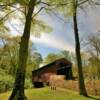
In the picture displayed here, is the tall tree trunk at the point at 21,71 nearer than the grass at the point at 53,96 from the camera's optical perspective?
Yes

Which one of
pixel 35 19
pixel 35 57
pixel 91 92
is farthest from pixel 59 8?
pixel 35 57

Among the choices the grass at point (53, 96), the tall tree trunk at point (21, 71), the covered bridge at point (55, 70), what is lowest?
the grass at point (53, 96)

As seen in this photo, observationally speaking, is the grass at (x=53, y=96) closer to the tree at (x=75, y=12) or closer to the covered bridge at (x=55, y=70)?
the tree at (x=75, y=12)

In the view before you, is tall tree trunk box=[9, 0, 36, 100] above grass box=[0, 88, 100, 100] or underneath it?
above

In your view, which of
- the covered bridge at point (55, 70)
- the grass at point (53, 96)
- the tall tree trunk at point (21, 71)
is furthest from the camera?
the covered bridge at point (55, 70)

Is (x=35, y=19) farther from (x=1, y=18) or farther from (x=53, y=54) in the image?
(x=53, y=54)

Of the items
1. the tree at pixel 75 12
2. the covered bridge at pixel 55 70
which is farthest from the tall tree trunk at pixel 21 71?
the covered bridge at pixel 55 70

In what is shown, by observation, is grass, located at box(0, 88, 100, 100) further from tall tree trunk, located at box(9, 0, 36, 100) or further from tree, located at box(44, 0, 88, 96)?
tall tree trunk, located at box(9, 0, 36, 100)

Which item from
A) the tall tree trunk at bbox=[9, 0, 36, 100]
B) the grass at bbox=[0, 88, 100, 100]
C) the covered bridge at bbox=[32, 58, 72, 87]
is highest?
the covered bridge at bbox=[32, 58, 72, 87]

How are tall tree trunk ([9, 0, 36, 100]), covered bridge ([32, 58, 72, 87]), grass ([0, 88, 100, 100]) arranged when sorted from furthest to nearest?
covered bridge ([32, 58, 72, 87]), grass ([0, 88, 100, 100]), tall tree trunk ([9, 0, 36, 100])

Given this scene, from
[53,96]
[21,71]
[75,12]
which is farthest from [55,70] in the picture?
[21,71]

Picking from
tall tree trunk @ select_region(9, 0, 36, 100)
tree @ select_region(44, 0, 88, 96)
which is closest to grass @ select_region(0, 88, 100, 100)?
tree @ select_region(44, 0, 88, 96)

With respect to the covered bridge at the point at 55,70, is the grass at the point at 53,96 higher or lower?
lower

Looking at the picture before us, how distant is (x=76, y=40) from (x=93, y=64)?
40.9 meters
